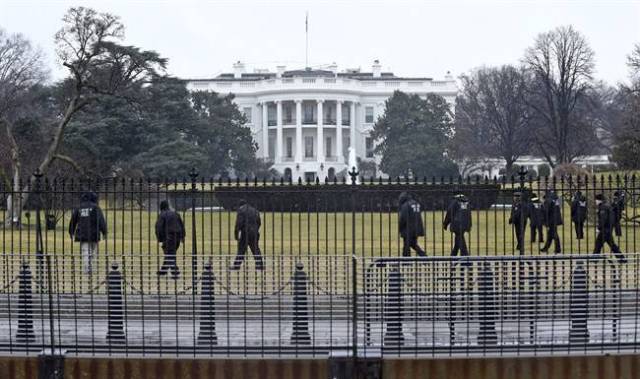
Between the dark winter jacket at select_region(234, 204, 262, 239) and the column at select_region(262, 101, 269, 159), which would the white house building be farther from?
the dark winter jacket at select_region(234, 204, 262, 239)

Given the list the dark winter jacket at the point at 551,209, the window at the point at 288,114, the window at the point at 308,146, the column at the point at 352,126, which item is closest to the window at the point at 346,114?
the column at the point at 352,126

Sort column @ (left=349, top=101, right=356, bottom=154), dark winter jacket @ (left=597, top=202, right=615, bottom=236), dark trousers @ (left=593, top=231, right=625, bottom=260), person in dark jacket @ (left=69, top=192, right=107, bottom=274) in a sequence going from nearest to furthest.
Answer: person in dark jacket @ (left=69, top=192, right=107, bottom=274)
dark trousers @ (left=593, top=231, right=625, bottom=260)
dark winter jacket @ (left=597, top=202, right=615, bottom=236)
column @ (left=349, top=101, right=356, bottom=154)

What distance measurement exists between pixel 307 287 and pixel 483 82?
71881 mm

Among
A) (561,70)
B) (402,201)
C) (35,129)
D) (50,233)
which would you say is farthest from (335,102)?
(402,201)

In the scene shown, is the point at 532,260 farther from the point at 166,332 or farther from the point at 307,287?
the point at 166,332

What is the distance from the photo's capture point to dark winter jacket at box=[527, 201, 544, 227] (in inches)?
841

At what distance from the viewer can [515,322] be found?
A: 10.4m

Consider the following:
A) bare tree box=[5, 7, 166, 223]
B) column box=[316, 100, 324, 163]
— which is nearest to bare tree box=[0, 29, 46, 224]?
bare tree box=[5, 7, 166, 223]

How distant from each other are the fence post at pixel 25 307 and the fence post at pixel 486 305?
452 cm

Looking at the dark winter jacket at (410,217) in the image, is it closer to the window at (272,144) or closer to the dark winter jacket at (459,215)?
the dark winter jacket at (459,215)

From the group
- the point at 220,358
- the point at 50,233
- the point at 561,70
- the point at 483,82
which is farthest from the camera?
the point at 483,82

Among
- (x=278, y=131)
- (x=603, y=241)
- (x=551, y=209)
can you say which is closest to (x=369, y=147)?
(x=278, y=131)

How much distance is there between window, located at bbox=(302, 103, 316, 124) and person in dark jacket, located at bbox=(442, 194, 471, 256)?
78.5 meters

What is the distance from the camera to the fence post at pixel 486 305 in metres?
10.1
